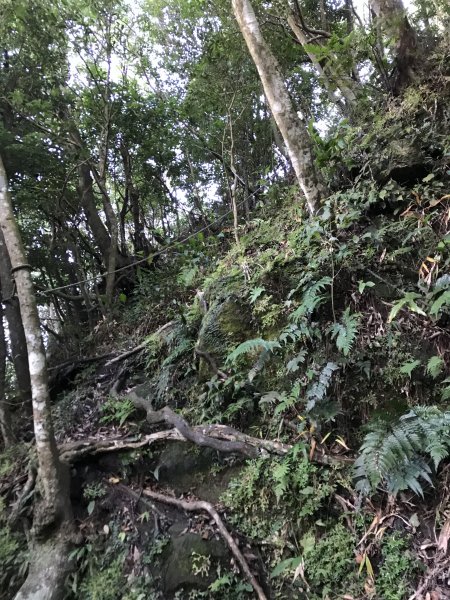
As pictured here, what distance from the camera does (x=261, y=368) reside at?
461cm

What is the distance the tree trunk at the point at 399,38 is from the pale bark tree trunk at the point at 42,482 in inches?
236

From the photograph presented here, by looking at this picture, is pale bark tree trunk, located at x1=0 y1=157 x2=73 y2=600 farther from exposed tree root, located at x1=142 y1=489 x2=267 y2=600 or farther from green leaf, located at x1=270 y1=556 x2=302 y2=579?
green leaf, located at x1=270 y1=556 x2=302 y2=579

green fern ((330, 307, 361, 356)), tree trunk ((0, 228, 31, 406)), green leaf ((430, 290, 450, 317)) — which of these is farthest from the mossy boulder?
tree trunk ((0, 228, 31, 406))

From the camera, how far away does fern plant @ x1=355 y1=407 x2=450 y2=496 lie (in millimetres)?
3201

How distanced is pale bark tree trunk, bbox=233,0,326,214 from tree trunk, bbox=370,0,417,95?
6.51ft

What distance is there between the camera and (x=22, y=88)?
8375 millimetres

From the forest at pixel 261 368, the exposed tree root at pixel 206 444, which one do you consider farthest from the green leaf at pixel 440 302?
the exposed tree root at pixel 206 444

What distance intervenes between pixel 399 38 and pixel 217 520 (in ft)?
23.2

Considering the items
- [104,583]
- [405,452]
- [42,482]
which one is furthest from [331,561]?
[42,482]

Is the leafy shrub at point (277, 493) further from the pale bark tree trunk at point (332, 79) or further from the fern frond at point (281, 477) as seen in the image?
the pale bark tree trunk at point (332, 79)

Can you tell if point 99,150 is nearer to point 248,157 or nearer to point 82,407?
point 248,157

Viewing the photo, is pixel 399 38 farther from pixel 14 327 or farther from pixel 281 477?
pixel 14 327

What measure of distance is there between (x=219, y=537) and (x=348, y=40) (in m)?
6.71

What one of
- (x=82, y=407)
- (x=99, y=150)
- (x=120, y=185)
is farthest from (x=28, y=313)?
(x=120, y=185)
